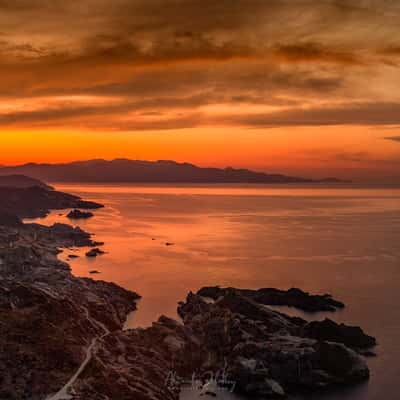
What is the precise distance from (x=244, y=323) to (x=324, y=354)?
16.9 metres

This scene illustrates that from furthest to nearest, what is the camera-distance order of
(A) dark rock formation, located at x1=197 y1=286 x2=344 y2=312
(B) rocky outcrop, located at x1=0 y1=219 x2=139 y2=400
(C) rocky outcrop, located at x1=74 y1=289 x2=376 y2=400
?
(A) dark rock formation, located at x1=197 y1=286 x2=344 y2=312 → (C) rocky outcrop, located at x1=74 y1=289 x2=376 y2=400 → (B) rocky outcrop, located at x1=0 y1=219 x2=139 y2=400

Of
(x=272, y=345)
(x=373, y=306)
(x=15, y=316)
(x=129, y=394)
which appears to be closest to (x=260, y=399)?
(x=272, y=345)

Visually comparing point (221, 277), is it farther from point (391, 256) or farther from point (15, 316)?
point (15, 316)

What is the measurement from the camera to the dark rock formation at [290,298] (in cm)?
11969

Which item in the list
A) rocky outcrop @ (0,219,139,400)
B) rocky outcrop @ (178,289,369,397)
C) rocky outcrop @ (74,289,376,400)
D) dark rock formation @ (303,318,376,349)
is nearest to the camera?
rocky outcrop @ (0,219,139,400)

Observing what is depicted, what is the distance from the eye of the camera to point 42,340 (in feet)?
245

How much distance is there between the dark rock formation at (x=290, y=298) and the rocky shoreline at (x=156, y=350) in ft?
54.9

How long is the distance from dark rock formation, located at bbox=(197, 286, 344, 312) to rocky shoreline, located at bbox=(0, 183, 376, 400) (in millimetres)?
16735

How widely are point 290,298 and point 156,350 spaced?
51.5 m

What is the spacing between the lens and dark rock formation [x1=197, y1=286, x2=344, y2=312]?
120 metres

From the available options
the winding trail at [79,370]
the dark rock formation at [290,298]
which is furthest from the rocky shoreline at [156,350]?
the dark rock formation at [290,298]

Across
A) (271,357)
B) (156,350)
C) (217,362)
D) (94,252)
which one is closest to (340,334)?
(271,357)

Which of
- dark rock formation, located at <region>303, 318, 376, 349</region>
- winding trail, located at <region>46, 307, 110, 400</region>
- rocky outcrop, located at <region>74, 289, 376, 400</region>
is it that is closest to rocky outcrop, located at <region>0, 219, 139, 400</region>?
winding trail, located at <region>46, 307, 110, 400</region>

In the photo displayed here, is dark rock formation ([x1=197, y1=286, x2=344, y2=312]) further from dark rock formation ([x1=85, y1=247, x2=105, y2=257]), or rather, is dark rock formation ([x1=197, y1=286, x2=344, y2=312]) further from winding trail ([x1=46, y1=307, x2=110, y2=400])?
dark rock formation ([x1=85, y1=247, x2=105, y2=257])
